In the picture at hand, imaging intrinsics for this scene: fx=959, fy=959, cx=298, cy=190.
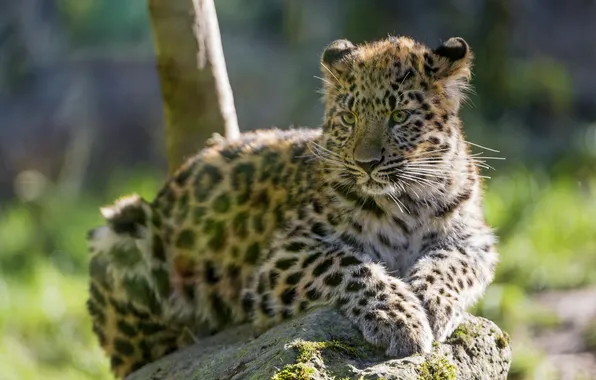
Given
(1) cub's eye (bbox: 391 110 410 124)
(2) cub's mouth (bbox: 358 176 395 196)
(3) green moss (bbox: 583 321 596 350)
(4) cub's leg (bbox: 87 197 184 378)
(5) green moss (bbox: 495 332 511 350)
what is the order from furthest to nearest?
(3) green moss (bbox: 583 321 596 350)
(4) cub's leg (bbox: 87 197 184 378)
(1) cub's eye (bbox: 391 110 410 124)
(2) cub's mouth (bbox: 358 176 395 196)
(5) green moss (bbox: 495 332 511 350)

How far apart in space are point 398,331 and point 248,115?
44.4 ft

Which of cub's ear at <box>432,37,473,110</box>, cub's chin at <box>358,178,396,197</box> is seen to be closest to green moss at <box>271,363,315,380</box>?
cub's chin at <box>358,178,396,197</box>

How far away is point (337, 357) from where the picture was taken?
4.94 metres

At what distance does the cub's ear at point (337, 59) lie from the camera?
6.25 meters

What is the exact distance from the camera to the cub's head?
5.75 meters

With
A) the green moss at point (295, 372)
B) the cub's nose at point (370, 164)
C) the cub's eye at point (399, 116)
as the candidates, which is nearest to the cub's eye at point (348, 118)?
the cub's eye at point (399, 116)

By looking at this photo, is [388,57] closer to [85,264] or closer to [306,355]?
[306,355]

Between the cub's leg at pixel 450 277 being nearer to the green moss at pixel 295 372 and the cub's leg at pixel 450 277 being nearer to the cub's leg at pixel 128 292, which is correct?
the green moss at pixel 295 372

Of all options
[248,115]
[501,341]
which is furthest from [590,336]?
[248,115]

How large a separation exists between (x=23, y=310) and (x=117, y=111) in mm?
8095

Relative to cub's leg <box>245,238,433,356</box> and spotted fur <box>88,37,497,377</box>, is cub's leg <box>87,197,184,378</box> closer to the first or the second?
spotted fur <box>88,37,497,377</box>

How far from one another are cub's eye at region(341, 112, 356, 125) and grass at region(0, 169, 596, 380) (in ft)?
10.4

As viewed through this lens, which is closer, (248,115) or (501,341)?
(501,341)

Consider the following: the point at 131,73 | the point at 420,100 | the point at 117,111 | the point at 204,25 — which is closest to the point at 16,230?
the point at 117,111
